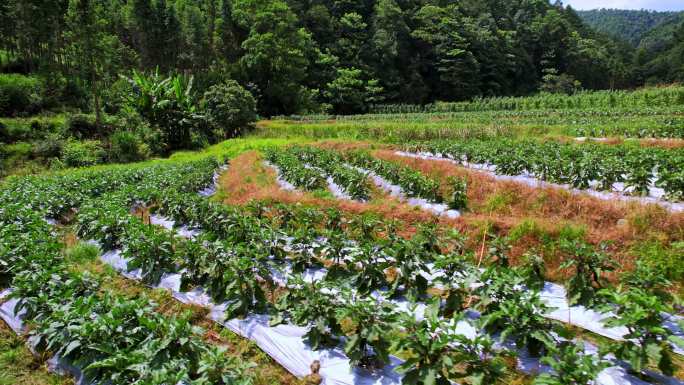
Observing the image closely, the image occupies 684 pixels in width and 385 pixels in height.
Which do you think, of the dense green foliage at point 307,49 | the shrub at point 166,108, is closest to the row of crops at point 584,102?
the dense green foliage at point 307,49

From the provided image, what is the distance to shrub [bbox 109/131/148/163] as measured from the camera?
951 inches

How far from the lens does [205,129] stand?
102 ft

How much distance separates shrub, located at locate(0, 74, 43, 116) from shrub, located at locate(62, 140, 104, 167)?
718 cm

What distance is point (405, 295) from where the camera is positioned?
5.56 metres

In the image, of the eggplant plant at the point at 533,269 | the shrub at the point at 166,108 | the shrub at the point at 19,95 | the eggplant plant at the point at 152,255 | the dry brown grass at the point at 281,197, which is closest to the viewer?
the eggplant plant at the point at 533,269

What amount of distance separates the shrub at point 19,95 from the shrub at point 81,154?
23.5 feet

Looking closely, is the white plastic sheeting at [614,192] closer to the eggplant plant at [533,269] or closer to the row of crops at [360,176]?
the row of crops at [360,176]

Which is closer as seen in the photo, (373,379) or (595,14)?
(373,379)

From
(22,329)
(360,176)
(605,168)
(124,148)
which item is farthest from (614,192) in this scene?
(124,148)

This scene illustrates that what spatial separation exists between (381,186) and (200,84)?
35.0 metres

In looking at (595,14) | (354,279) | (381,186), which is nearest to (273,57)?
(381,186)

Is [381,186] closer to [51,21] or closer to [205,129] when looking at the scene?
[205,129]

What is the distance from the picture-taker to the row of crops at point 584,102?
1311 inches

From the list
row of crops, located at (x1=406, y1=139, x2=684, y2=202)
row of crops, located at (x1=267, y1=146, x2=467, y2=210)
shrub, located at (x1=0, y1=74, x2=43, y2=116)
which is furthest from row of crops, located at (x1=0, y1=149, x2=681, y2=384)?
shrub, located at (x1=0, y1=74, x2=43, y2=116)
